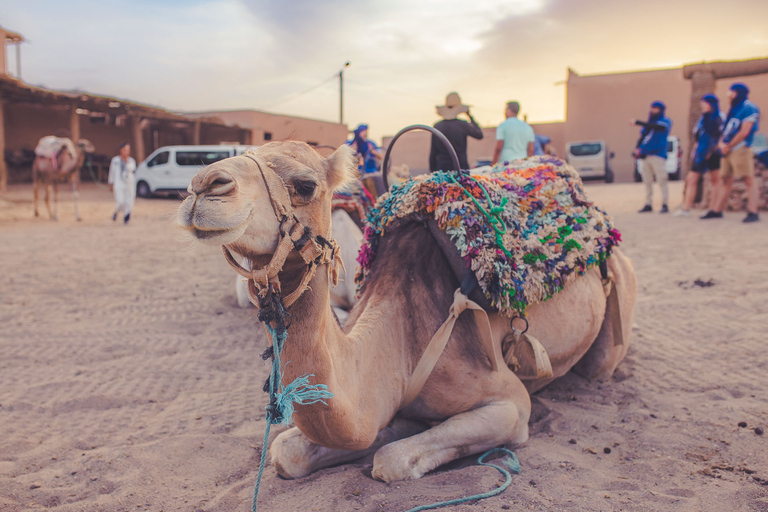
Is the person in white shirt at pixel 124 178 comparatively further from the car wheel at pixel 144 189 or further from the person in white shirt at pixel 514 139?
the car wheel at pixel 144 189

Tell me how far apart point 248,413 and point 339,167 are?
6.43 ft

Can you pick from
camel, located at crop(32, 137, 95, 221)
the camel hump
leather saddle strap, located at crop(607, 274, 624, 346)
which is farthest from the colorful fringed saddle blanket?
the camel hump

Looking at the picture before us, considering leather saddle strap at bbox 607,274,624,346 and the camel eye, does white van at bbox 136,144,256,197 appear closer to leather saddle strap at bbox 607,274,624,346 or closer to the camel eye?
leather saddle strap at bbox 607,274,624,346

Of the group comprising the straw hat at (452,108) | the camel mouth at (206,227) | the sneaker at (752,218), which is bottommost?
the sneaker at (752,218)

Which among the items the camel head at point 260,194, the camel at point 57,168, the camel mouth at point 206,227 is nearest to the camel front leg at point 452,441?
the camel head at point 260,194

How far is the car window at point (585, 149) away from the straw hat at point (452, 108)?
2054cm

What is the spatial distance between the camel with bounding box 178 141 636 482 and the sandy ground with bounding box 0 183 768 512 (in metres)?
0.15

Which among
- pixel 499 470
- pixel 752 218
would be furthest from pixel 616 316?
pixel 752 218

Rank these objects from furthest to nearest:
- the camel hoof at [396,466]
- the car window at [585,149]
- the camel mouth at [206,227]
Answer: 1. the car window at [585,149]
2. the camel hoof at [396,466]
3. the camel mouth at [206,227]

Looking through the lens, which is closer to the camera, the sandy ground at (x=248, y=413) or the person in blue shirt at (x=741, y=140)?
the sandy ground at (x=248, y=413)

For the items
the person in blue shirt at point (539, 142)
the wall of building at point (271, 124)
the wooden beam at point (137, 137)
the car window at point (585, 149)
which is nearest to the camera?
the person in blue shirt at point (539, 142)

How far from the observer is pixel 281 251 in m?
1.84

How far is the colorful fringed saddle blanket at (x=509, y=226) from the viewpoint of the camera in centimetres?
279

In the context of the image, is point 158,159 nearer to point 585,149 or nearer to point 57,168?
point 57,168
